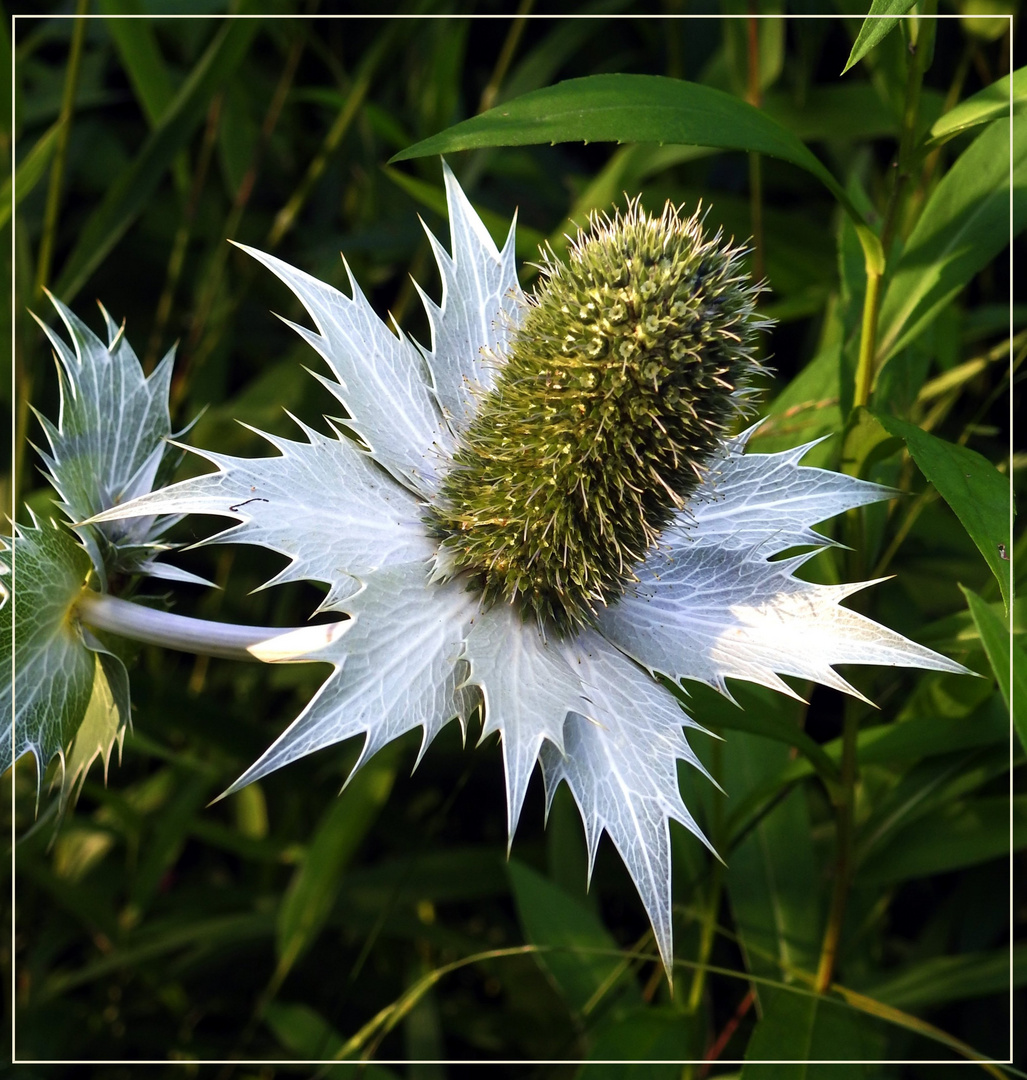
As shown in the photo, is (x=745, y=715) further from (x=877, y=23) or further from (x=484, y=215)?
(x=484, y=215)

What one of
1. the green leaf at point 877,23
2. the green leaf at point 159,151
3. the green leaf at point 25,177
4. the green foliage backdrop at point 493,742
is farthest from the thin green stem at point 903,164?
the green leaf at point 25,177

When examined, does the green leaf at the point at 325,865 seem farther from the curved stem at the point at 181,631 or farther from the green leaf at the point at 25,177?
the green leaf at the point at 25,177

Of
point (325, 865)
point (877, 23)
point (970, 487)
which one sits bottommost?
point (325, 865)

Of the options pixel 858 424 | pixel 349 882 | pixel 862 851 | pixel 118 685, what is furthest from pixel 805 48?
pixel 349 882

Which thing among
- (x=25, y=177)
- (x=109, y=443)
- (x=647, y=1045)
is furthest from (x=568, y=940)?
(x=25, y=177)

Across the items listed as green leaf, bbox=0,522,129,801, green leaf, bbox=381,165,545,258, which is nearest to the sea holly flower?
green leaf, bbox=0,522,129,801

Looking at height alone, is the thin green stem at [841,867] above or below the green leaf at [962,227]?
below
